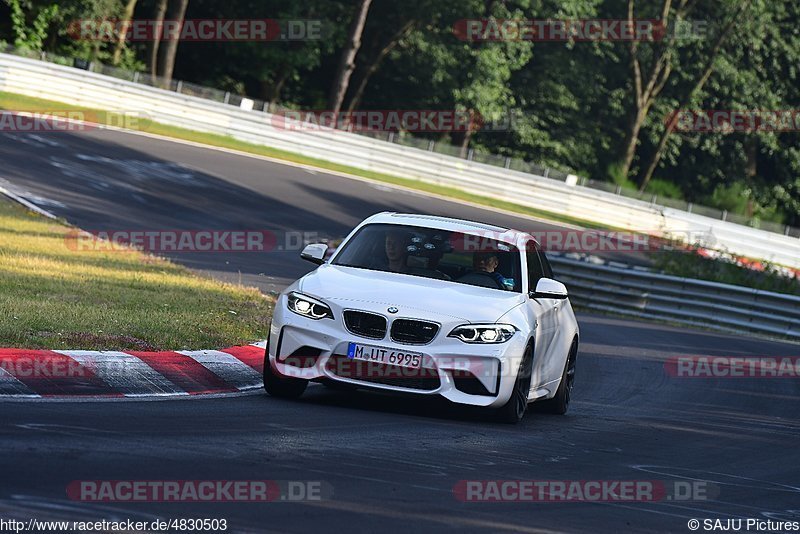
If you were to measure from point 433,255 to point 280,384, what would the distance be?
5.46 feet

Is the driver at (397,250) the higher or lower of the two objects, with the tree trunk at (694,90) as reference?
lower

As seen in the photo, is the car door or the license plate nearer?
the license plate

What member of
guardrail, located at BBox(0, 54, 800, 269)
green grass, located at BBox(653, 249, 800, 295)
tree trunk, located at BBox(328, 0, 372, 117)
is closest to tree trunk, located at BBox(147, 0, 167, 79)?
tree trunk, located at BBox(328, 0, 372, 117)

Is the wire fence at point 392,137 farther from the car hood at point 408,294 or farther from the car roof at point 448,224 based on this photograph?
the car hood at point 408,294

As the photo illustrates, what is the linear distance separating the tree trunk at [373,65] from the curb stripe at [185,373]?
46052 mm

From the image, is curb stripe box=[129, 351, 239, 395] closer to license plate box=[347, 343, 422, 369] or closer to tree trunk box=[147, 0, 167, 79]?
license plate box=[347, 343, 422, 369]

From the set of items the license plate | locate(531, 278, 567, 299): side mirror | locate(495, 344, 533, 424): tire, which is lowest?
locate(495, 344, 533, 424): tire

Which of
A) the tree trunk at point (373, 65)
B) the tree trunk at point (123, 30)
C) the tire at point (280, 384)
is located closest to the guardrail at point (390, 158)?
the tree trunk at point (123, 30)

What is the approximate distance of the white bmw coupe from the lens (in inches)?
360

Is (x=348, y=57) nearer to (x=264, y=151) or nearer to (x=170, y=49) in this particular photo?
(x=170, y=49)

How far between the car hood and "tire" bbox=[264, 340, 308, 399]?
616 millimetres

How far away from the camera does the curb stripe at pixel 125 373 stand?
8969 mm

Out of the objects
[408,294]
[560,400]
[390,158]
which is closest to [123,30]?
[390,158]

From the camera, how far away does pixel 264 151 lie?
38469mm
